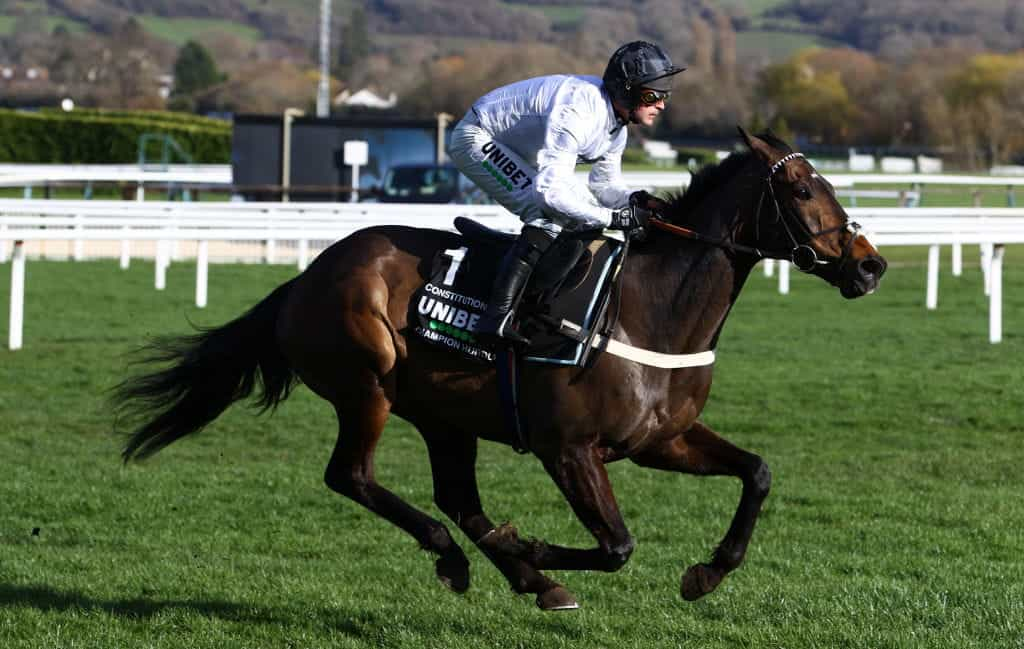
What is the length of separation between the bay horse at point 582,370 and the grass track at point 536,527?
32 centimetres

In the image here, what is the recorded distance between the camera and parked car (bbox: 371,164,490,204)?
957 inches

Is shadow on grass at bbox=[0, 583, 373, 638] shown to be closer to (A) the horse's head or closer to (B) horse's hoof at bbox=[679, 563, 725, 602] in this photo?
(B) horse's hoof at bbox=[679, 563, 725, 602]

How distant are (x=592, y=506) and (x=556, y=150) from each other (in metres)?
1.14

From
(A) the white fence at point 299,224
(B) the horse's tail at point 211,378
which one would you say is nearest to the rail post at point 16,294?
(A) the white fence at point 299,224

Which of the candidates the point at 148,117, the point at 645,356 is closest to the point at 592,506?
the point at 645,356

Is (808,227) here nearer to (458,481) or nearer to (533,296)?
(533,296)

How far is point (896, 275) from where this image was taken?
20062 millimetres

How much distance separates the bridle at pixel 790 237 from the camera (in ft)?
16.2

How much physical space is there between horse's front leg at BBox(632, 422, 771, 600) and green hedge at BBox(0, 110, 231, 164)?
135 feet

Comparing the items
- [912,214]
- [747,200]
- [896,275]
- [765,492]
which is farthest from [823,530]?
[896,275]

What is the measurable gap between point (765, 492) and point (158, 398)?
89.4 inches

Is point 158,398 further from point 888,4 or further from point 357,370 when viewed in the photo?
point 888,4

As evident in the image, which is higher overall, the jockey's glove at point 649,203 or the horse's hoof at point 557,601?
the jockey's glove at point 649,203

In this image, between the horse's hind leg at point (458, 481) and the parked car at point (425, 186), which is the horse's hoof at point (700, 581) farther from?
the parked car at point (425, 186)
